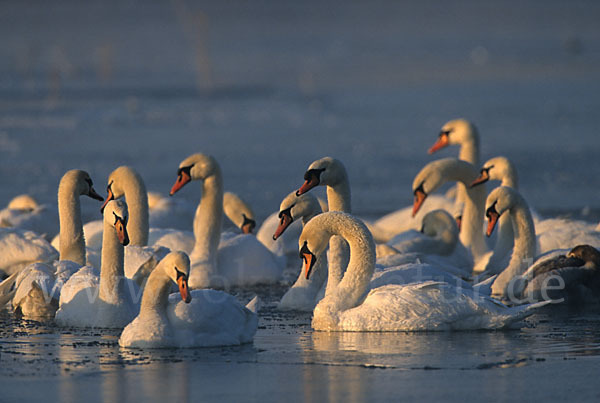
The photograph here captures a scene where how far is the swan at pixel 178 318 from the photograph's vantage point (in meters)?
7.63

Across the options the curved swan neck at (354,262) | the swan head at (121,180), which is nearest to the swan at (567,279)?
the curved swan neck at (354,262)

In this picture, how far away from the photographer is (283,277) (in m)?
11.9

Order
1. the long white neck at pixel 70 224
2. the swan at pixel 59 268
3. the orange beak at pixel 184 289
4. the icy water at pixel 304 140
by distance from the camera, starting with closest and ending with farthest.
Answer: the icy water at pixel 304 140
the orange beak at pixel 184 289
the swan at pixel 59 268
the long white neck at pixel 70 224

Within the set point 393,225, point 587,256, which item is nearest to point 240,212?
point 393,225

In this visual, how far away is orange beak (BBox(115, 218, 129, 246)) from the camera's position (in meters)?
8.41

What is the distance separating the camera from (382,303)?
8.52 meters

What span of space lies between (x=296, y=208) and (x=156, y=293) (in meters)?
2.63

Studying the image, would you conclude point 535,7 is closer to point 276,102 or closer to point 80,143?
point 276,102

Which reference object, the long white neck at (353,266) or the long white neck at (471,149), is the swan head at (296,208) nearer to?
the long white neck at (353,266)

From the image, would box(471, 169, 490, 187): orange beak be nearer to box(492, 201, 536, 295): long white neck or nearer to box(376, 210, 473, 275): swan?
box(376, 210, 473, 275): swan

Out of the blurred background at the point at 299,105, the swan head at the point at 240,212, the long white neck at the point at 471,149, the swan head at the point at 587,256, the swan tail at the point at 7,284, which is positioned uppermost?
the blurred background at the point at 299,105

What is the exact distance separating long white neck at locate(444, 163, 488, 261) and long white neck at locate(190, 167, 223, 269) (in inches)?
96.9

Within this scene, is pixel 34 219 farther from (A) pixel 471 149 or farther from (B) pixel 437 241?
(A) pixel 471 149

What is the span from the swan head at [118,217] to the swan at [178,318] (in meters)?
0.75
